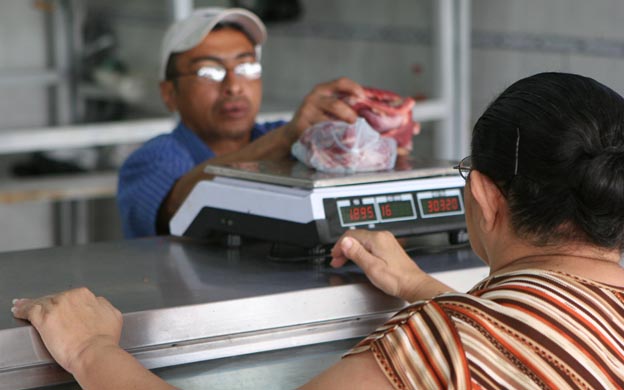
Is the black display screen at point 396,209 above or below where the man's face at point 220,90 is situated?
below

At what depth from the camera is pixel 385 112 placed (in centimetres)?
202

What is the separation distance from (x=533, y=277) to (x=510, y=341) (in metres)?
0.09

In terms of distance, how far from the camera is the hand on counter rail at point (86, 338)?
1.19m

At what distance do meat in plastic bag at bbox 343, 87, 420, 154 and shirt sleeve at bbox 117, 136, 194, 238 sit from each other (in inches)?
23.0

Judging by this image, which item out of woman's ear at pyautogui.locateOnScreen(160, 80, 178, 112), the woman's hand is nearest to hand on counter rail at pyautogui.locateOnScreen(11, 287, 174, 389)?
the woman's hand

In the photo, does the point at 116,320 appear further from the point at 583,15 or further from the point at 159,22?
the point at 159,22

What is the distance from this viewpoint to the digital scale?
1634 millimetres

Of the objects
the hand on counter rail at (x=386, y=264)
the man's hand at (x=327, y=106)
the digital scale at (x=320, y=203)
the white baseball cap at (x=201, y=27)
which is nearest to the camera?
the hand on counter rail at (x=386, y=264)

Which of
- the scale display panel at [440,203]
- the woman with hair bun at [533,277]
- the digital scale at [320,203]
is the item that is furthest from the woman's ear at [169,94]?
the woman with hair bun at [533,277]

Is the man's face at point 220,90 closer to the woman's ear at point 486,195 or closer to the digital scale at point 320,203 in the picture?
the digital scale at point 320,203

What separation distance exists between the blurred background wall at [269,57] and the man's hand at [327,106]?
1625 mm

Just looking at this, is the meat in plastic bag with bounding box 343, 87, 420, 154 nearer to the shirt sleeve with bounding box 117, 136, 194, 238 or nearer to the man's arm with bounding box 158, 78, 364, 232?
the man's arm with bounding box 158, 78, 364, 232

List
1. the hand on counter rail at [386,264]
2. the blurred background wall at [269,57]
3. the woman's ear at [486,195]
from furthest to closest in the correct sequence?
1. the blurred background wall at [269,57]
2. the hand on counter rail at [386,264]
3. the woman's ear at [486,195]

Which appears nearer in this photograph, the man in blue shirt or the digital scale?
the digital scale
